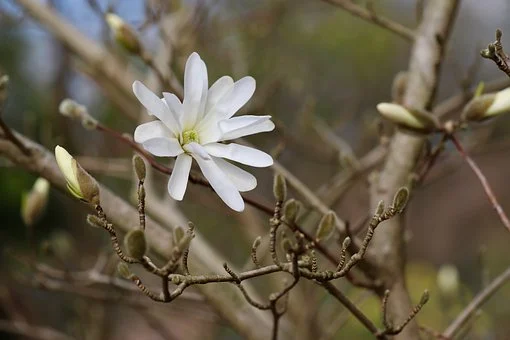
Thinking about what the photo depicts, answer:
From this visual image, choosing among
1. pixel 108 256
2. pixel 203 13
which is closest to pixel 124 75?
pixel 203 13

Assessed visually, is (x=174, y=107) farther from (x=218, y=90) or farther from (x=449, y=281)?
(x=449, y=281)

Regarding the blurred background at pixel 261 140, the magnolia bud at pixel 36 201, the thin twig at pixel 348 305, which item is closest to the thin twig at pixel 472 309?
the blurred background at pixel 261 140

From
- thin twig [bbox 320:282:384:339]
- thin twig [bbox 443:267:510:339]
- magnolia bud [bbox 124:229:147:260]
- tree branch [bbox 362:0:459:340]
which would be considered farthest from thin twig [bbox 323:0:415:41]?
magnolia bud [bbox 124:229:147:260]

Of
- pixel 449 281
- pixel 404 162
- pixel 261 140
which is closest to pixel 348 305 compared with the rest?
pixel 404 162

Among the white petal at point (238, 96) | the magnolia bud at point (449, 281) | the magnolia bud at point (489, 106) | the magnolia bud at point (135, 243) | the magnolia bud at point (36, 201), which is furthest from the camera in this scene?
the magnolia bud at point (449, 281)

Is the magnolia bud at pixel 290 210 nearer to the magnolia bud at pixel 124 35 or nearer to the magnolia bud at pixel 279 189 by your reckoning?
the magnolia bud at pixel 279 189

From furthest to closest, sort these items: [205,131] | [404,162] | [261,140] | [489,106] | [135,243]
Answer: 1. [261,140]
2. [404,162]
3. [489,106]
4. [205,131]
5. [135,243]
